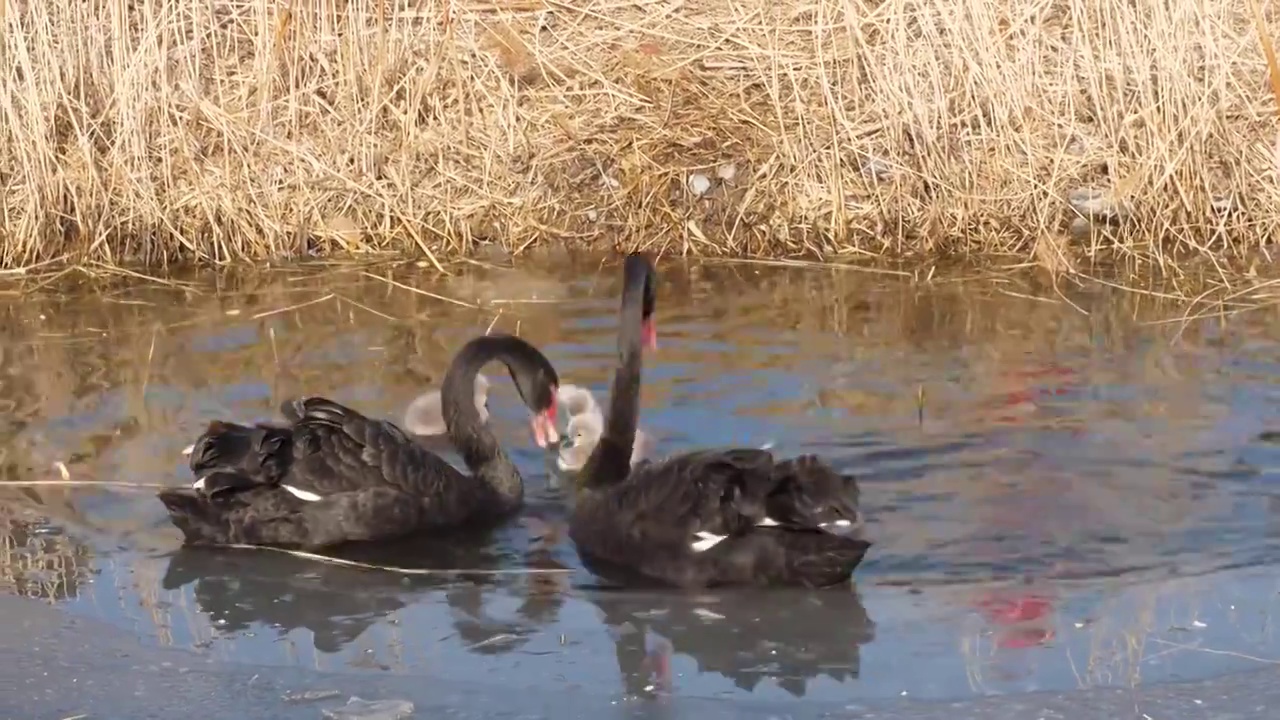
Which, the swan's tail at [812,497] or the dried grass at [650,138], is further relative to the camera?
the dried grass at [650,138]

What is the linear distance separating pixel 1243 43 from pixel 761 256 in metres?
2.92

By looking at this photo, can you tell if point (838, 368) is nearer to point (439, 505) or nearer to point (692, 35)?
point (439, 505)

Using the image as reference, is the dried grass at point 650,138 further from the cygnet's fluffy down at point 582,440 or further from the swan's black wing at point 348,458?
the swan's black wing at point 348,458

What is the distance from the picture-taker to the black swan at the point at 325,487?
5.84 metres

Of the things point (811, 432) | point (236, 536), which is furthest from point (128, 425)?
point (811, 432)

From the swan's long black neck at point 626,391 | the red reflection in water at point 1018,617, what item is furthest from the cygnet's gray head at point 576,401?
the red reflection in water at point 1018,617

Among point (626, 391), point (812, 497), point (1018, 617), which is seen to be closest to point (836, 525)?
point (812, 497)

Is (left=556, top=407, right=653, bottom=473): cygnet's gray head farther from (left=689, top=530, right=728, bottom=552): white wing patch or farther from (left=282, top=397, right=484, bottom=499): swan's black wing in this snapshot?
(left=689, top=530, right=728, bottom=552): white wing patch

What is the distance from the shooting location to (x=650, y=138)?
1038 centimetres

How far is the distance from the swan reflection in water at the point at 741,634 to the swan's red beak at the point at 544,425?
4.04ft

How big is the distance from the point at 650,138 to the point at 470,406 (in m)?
4.14

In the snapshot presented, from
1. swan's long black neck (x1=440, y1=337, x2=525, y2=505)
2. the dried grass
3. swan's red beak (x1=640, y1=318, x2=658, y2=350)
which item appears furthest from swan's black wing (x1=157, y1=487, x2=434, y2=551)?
the dried grass

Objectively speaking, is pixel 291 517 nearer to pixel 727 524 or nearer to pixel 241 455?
pixel 241 455

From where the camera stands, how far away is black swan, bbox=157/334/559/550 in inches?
230
